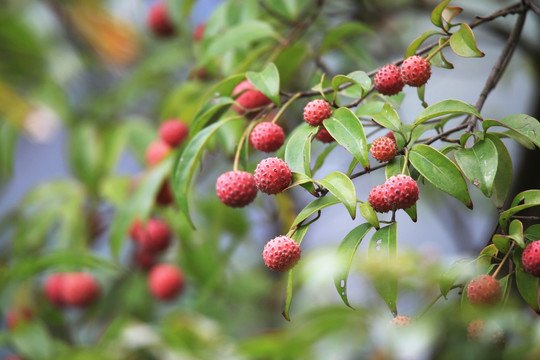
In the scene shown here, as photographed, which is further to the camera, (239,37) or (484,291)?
(239,37)

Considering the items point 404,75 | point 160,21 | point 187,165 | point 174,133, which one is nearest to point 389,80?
point 404,75

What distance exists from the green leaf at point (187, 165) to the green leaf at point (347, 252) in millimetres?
210

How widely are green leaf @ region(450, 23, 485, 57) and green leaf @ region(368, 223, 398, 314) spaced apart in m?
0.15

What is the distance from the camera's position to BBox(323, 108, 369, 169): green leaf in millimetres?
447

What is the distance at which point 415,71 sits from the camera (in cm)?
A: 47

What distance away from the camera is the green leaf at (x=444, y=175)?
1.41 ft

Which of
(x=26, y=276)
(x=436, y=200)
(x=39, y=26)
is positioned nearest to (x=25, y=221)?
(x=26, y=276)

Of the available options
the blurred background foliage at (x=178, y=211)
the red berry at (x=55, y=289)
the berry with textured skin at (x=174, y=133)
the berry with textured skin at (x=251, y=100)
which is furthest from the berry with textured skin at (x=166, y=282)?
the berry with textured skin at (x=251, y=100)

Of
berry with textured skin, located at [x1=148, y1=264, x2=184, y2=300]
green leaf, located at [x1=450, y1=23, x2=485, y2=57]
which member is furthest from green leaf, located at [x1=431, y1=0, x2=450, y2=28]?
berry with textured skin, located at [x1=148, y1=264, x2=184, y2=300]

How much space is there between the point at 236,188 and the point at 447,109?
0.19 meters

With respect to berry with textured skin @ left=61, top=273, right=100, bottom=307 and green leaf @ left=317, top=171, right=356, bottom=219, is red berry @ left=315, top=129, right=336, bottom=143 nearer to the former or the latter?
green leaf @ left=317, top=171, right=356, bottom=219

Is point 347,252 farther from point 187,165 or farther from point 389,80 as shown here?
point 187,165

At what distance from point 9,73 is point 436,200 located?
1179 mm

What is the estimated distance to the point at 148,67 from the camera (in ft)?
4.67
